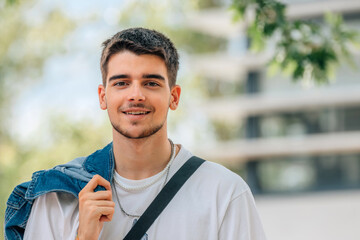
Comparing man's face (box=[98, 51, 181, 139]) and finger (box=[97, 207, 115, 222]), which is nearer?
finger (box=[97, 207, 115, 222])

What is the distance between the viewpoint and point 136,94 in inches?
117

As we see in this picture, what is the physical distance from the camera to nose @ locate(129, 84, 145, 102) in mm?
2977

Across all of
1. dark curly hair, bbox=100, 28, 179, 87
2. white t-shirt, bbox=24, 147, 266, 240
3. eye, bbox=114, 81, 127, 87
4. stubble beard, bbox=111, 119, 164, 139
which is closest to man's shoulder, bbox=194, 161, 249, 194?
white t-shirt, bbox=24, 147, 266, 240

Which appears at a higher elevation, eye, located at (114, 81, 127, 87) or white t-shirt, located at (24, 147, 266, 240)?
eye, located at (114, 81, 127, 87)

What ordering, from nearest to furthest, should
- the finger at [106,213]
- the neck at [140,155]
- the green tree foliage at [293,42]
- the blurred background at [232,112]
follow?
the finger at [106,213], the neck at [140,155], the green tree foliage at [293,42], the blurred background at [232,112]

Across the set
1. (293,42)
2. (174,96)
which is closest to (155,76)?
(174,96)

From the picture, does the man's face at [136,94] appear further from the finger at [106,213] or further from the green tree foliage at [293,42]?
the green tree foliage at [293,42]

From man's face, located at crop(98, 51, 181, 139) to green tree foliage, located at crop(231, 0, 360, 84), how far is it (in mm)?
3175

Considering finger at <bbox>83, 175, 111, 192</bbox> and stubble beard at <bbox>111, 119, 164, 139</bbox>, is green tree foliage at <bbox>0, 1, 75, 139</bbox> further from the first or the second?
finger at <bbox>83, 175, 111, 192</bbox>

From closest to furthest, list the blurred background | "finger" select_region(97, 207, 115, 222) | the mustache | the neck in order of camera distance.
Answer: "finger" select_region(97, 207, 115, 222), the mustache, the neck, the blurred background

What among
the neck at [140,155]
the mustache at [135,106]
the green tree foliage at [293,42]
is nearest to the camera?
the mustache at [135,106]

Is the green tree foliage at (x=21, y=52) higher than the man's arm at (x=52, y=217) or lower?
higher

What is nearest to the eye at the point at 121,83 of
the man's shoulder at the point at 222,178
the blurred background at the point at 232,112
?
the man's shoulder at the point at 222,178

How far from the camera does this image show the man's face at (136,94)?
9.84 feet
